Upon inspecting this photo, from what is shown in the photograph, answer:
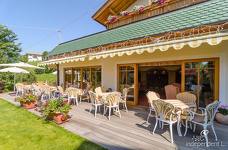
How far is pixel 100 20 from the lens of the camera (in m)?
25.2

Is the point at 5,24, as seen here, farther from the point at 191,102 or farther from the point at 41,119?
the point at 191,102

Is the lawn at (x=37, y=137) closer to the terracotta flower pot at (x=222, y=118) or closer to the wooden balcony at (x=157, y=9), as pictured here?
the terracotta flower pot at (x=222, y=118)

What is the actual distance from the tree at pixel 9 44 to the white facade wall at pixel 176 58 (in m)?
39.4

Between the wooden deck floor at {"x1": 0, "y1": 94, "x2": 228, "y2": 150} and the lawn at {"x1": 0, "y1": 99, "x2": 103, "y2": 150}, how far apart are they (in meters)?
0.55

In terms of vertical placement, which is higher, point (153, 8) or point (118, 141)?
point (153, 8)

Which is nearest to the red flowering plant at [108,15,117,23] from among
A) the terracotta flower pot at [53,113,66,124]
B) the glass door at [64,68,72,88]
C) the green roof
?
the green roof

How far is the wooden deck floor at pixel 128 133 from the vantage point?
768cm

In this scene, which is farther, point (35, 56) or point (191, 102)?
point (35, 56)

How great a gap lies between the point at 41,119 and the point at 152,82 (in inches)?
759

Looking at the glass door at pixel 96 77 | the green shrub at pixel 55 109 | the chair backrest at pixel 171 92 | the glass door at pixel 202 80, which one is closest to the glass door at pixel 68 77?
the glass door at pixel 96 77

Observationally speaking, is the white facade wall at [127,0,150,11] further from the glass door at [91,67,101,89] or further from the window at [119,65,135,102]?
the glass door at [91,67,101,89]

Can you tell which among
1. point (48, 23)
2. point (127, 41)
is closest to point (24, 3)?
point (48, 23)

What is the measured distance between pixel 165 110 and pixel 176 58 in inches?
233

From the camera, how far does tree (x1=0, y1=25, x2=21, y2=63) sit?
51253 mm
